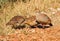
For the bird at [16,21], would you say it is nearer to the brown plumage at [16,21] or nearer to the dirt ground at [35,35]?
the brown plumage at [16,21]

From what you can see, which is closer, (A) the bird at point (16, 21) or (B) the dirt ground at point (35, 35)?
→ (B) the dirt ground at point (35, 35)

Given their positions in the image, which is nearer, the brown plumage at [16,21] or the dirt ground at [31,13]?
the dirt ground at [31,13]

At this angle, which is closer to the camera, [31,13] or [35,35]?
[35,35]

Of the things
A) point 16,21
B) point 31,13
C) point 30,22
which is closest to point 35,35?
point 30,22

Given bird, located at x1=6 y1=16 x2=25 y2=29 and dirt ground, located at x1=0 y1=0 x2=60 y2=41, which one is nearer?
dirt ground, located at x1=0 y1=0 x2=60 y2=41

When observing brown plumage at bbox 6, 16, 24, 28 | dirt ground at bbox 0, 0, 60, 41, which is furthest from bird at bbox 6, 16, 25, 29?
dirt ground at bbox 0, 0, 60, 41

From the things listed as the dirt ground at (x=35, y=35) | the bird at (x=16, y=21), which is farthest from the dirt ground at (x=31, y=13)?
the bird at (x=16, y=21)

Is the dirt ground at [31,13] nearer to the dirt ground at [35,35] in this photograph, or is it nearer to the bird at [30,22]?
the dirt ground at [35,35]

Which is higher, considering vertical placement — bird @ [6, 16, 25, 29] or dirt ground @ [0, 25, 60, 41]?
bird @ [6, 16, 25, 29]

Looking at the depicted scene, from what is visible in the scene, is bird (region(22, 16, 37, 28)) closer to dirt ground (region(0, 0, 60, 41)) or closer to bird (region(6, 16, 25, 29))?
bird (region(6, 16, 25, 29))

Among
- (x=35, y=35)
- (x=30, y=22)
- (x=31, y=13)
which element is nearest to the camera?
(x=35, y=35)

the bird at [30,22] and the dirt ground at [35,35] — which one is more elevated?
the bird at [30,22]

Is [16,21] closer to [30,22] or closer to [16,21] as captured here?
[16,21]

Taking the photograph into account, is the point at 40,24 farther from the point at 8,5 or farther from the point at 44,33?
the point at 8,5
